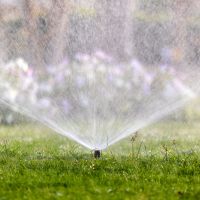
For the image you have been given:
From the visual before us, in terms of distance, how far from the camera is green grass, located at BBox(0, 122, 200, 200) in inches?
368

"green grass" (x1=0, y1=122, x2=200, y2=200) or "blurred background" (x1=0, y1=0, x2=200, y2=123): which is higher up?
"blurred background" (x1=0, y1=0, x2=200, y2=123)

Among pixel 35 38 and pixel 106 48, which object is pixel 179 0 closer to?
pixel 106 48

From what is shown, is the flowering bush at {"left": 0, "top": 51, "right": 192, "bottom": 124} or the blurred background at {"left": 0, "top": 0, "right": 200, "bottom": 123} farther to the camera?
the flowering bush at {"left": 0, "top": 51, "right": 192, "bottom": 124}

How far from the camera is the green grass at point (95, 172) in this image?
9.34 meters

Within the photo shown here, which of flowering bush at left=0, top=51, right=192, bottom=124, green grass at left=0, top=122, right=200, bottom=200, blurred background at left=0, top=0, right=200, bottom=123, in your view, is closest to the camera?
green grass at left=0, top=122, right=200, bottom=200

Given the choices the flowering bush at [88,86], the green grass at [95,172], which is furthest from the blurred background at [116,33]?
the green grass at [95,172]

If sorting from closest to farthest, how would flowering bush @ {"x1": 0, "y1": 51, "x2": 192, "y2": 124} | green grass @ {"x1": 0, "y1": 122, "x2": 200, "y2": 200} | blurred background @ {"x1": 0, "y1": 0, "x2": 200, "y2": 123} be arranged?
green grass @ {"x1": 0, "y1": 122, "x2": 200, "y2": 200} → blurred background @ {"x1": 0, "y1": 0, "x2": 200, "y2": 123} → flowering bush @ {"x1": 0, "y1": 51, "x2": 192, "y2": 124}

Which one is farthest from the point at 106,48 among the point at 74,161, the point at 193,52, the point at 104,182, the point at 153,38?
the point at 104,182

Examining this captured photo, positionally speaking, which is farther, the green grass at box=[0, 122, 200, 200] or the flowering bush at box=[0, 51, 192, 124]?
the flowering bush at box=[0, 51, 192, 124]

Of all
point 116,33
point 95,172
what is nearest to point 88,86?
point 116,33

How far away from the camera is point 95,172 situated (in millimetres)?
10898

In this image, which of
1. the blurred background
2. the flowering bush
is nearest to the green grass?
the flowering bush

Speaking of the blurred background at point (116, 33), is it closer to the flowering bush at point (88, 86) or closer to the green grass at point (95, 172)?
the flowering bush at point (88, 86)

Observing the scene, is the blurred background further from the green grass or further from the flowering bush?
the green grass
